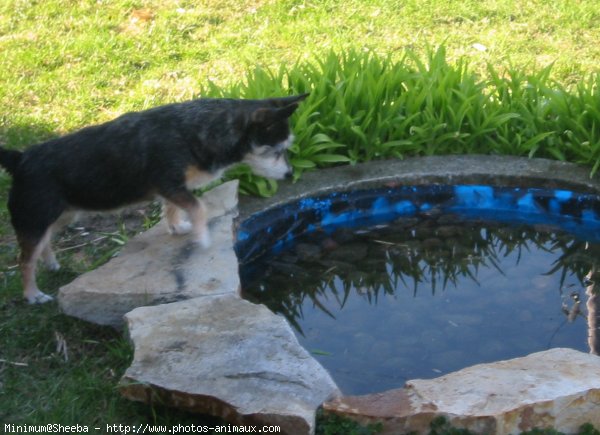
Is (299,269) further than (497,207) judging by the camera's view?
No

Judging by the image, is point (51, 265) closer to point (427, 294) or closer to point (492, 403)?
point (427, 294)

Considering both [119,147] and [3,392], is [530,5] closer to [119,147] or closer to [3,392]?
[119,147]

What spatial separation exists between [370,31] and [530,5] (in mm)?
1740

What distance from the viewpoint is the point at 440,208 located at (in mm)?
5938

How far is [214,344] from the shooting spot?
4.05 meters

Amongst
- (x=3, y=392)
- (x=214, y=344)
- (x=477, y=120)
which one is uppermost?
(x=477, y=120)

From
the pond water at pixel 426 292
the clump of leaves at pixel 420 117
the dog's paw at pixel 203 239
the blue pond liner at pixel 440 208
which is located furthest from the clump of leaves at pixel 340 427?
the clump of leaves at pixel 420 117

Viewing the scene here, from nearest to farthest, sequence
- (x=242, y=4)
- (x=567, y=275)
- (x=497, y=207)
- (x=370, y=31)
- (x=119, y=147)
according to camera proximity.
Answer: (x=119, y=147)
(x=567, y=275)
(x=497, y=207)
(x=370, y=31)
(x=242, y=4)

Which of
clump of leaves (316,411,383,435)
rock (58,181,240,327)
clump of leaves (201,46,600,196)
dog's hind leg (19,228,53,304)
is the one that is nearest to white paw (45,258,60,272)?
dog's hind leg (19,228,53,304)

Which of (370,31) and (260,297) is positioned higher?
(370,31)

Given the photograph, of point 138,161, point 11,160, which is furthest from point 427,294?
point 11,160

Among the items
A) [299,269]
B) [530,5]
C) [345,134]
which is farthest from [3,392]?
[530,5]

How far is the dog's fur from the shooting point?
15.5 ft

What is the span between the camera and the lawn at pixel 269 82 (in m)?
4.53
